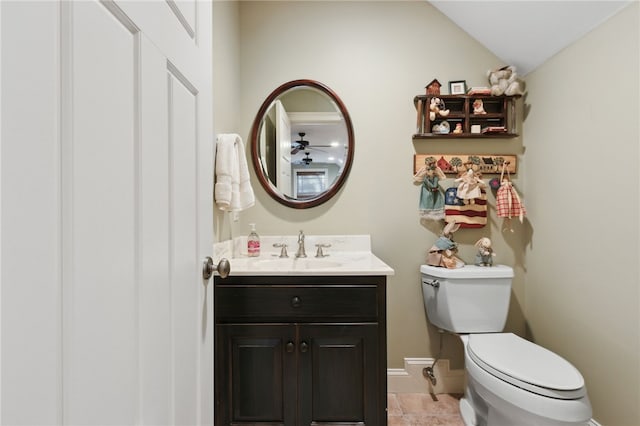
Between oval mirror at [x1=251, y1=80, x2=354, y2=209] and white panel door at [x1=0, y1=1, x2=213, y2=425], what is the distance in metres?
1.26

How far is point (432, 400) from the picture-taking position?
6.34 feet

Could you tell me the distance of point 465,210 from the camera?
199 centimetres

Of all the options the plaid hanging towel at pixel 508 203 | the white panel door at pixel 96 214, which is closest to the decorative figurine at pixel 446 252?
the plaid hanging towel at pixel 508 203

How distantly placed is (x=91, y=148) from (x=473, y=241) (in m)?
2.06

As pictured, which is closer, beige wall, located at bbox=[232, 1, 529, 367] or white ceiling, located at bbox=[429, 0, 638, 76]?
white ceiling, located at bbox=[429, 0, 638, 76]

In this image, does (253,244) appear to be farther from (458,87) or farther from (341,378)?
(458,87)

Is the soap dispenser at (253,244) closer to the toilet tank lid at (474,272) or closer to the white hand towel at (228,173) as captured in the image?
the white hand towel at (228,173)

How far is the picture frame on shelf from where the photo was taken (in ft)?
6.56

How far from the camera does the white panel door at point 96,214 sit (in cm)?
33

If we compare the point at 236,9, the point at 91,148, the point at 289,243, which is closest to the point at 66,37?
Result: the point at 91,148

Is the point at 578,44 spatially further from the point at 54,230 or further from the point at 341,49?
the point at 54,230

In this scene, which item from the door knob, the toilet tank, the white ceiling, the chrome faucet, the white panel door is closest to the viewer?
the white panel door

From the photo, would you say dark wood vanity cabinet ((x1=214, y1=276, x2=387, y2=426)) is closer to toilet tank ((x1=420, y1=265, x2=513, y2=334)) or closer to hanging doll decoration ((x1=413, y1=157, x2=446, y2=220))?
toilet tank ((x1=420, y1=265, x2=513, y2=334))

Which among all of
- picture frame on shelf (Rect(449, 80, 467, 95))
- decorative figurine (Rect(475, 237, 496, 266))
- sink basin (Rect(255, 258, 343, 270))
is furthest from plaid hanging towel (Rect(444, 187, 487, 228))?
sink basin (Rect(255, 258, 343, 270))
